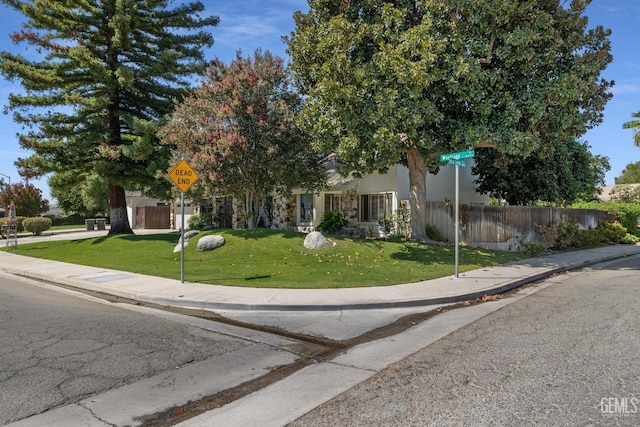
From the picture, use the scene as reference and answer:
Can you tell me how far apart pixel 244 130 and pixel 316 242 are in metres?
5.73

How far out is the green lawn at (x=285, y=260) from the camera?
11.1m

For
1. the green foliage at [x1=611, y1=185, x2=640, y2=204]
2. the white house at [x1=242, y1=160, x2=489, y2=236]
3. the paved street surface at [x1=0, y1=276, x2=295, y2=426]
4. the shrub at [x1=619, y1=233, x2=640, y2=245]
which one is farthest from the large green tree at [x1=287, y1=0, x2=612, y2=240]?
the green foliage at [x1=611, y1=185, x2=640, y2=204]

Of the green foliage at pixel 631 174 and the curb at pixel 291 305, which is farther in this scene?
the green foliage at pixel 631 174

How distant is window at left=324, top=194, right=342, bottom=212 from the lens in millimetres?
22562

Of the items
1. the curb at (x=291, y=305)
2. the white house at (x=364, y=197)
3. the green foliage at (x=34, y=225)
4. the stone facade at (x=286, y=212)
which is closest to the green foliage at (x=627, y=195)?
the white house at (x=364, y=197)

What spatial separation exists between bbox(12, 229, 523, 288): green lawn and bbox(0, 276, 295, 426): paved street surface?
3681mm

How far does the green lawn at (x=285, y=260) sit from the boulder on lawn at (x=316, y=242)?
270mm

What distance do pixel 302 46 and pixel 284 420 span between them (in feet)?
45.9

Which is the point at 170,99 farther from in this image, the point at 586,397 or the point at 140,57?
the point at 586,397

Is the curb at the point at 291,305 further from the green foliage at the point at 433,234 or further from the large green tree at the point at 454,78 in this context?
the green foliage at the point at 433,234

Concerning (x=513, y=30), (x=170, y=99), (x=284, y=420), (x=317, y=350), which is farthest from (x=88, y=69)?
(x=284, y=420)

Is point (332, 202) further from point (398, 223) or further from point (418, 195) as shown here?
point (418, 195)

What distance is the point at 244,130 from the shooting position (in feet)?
56.1

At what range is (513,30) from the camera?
13.4 meters
